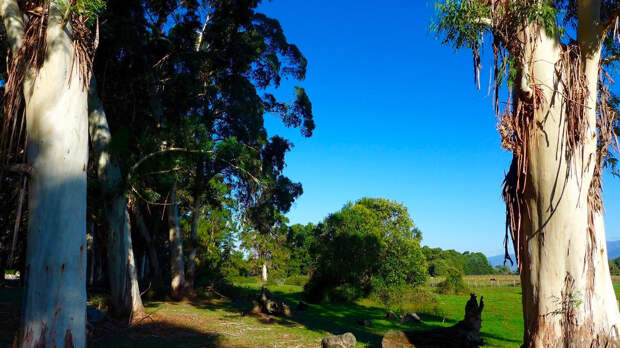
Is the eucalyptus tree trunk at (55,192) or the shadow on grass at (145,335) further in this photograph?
the shadow on grass at (145,335)

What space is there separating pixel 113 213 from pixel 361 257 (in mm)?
17849

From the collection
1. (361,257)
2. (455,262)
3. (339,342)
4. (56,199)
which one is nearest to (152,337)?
(339,342)

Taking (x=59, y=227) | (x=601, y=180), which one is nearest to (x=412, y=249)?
(x=601, y=180)

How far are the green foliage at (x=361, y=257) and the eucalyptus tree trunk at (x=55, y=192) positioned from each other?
21.7 metres

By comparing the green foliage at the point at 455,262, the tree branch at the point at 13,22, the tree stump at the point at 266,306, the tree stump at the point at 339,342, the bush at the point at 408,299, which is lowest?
the green foliage at the point at 455,262

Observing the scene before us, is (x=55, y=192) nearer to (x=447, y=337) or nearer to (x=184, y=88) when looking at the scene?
(x=447, y=337)

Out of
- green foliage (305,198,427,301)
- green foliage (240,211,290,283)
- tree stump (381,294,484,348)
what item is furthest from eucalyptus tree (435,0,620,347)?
green foliage (240,211,290,283)

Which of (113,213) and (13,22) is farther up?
(13,22)

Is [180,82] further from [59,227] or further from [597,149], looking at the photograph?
[597,149]

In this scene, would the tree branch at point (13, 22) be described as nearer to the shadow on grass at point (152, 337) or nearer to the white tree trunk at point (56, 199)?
the white tree trunk at point (56, 199)

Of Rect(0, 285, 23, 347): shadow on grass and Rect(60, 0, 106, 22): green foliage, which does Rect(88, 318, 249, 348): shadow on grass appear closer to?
Rect(0, 285, 23, 347): shadow on grass

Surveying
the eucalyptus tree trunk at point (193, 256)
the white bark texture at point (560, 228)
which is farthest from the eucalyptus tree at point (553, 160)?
the eucalyptus tree trunk at point (193, 256)

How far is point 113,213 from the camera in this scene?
10.2 meters

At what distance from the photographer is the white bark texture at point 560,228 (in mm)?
5820
